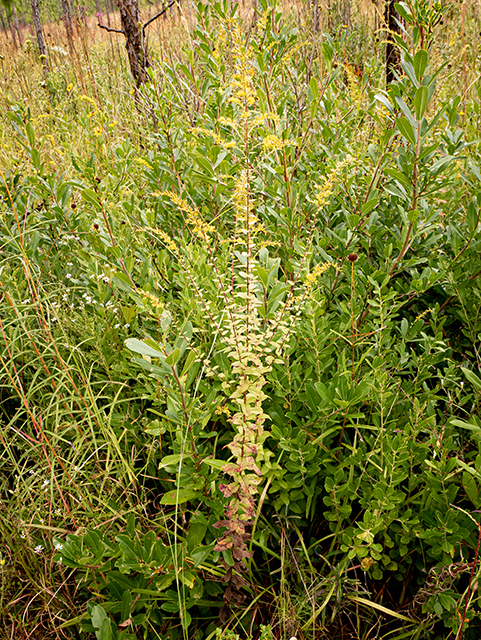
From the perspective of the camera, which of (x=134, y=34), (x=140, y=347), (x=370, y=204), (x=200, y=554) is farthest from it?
(x=134, y=34)

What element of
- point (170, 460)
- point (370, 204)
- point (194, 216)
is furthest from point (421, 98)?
point (170, 460)

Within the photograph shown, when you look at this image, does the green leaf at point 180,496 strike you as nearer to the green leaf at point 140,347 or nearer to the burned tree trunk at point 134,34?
the green leaf at point 140,347

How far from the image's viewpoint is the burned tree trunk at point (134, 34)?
3.85m

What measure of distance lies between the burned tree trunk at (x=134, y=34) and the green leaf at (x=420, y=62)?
3003mm

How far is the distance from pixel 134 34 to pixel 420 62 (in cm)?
355

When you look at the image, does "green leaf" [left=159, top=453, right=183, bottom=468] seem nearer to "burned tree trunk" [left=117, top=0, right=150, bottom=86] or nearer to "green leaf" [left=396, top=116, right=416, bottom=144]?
"green leaf" [left=396, top=116, right=416, bottom=144]

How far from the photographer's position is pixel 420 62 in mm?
1313

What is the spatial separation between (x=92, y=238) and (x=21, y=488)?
3.38ft

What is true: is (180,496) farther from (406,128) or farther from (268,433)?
(406,128)

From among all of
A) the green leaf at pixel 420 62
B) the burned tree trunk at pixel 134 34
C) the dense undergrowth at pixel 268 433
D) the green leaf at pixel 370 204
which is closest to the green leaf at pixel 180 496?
the dense undergrowth at pixel 268 433

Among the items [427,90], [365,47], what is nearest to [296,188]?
[427,90]

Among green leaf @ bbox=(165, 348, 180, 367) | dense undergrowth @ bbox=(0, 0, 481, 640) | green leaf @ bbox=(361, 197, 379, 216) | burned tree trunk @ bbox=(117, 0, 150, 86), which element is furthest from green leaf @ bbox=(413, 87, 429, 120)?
burned tree trunk @ bbox=(117, 0, 150, 86)

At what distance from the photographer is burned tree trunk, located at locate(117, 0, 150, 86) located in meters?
3.85

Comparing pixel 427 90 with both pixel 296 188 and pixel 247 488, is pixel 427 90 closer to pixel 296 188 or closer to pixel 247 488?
pixel 296 188
